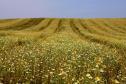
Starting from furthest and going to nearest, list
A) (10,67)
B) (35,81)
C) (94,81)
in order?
(10,67)
(35,81)
(94,81)

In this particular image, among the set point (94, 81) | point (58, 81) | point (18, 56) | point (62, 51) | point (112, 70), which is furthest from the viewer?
point (62, 51)

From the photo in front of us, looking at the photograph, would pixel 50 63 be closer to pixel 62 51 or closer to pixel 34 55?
pixel 34 55

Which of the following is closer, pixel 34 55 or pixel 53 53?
pixel 34 55

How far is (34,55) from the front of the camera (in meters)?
14.7

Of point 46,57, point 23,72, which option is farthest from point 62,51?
point 23,72

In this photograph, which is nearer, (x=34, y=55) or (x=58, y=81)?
(x=58, y=81)

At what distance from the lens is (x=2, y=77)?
41.5 feet

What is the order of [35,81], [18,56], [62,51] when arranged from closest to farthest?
[35,81], [18,56], [62,51]

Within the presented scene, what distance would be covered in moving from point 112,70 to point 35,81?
3.52 metres

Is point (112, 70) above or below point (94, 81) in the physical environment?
below

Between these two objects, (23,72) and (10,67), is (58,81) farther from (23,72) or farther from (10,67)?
(10,67)

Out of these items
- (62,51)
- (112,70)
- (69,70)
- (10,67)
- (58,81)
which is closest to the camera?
(58,81)

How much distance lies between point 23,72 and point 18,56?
9.47 feet

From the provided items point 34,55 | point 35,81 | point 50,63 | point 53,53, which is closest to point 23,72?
point 35,81
